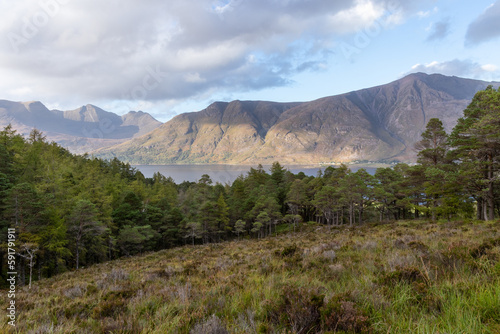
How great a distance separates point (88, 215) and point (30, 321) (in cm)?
2858

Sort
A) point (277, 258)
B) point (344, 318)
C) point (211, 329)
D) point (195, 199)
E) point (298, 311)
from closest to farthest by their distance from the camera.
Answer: point (344, 318) < point (211, 329) < point (298, 311) < point (277, 258) < point (195, 199)

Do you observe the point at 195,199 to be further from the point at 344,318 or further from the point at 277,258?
the point at 344,318

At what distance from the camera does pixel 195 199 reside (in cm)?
5362

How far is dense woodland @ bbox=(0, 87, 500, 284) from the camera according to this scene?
63.4ft

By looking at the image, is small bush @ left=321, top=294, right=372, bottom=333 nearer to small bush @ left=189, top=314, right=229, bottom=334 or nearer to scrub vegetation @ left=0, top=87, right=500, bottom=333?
scrub vegetation @ left=0, top=87, right=500, bottom=333

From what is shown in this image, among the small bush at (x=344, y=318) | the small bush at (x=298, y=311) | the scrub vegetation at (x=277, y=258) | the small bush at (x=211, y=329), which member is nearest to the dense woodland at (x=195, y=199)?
the scrub vegetation at (x=277, y=258)

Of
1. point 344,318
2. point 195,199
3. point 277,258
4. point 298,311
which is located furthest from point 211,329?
point 195,199

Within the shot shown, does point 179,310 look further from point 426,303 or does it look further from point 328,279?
point 426,303

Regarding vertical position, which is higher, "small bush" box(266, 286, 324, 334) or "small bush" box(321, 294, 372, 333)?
"small bush" box(321, 294, 372, 333)

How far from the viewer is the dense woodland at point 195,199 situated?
1931 centimetres

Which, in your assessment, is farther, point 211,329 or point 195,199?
point 195,199

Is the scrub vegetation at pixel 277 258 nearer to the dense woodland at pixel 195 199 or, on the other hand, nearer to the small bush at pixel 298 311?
the small bush at pixel 298 311

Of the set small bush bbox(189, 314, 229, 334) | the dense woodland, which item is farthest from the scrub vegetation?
the dense woodland

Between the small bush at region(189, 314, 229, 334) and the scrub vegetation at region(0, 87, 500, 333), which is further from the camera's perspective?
the scrub vegetation at region(0, 87, 500, 333)
